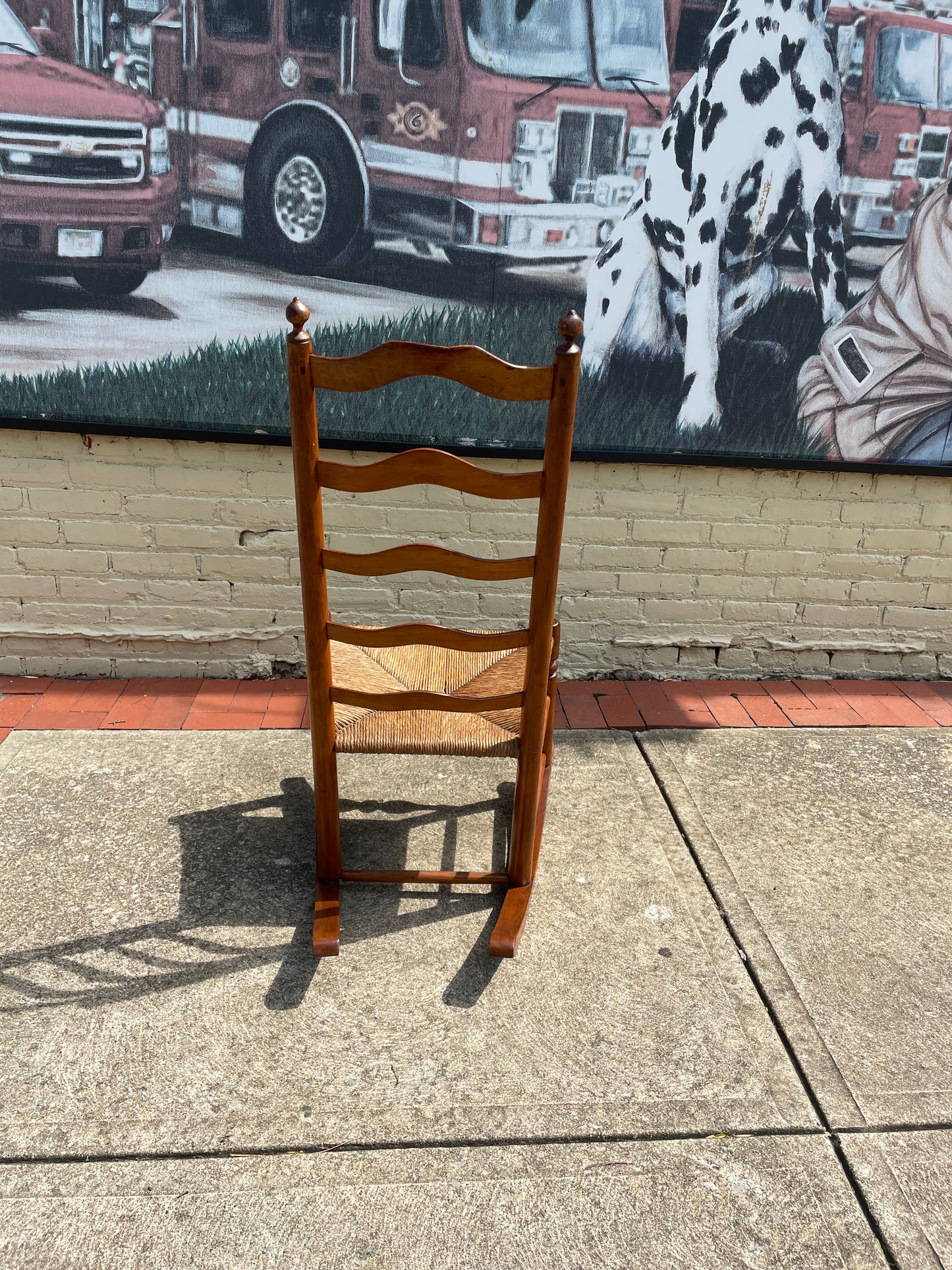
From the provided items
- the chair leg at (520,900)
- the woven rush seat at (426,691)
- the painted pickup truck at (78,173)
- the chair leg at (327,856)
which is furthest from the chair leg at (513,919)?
the painted pickup truck at (78,173)

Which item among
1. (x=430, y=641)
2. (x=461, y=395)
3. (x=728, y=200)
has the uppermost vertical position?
(x=728, y=200)

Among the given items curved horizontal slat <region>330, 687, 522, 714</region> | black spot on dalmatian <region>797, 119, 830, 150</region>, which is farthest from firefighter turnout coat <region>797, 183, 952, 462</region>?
curved horizontal slat <region>330, 687, 522, 714</region>

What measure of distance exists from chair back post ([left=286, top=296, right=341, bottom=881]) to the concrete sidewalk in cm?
24

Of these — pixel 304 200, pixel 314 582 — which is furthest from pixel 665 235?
pixel 314 582

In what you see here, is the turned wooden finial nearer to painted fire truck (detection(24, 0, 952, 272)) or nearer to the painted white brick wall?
painted fire truck (detection(24, 0, 952, 272))

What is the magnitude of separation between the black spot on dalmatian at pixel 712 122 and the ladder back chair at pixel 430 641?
1420 millimetres

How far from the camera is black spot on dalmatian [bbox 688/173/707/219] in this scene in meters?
3.16

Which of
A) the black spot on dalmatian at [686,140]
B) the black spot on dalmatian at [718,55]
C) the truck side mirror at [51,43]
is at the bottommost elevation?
the black spot on dalmatian at [686,140]

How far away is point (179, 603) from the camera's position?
3.51 meters

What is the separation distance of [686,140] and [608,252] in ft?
1.33

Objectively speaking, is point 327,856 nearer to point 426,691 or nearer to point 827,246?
point 426,691

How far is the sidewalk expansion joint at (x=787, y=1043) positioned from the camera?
1717mm

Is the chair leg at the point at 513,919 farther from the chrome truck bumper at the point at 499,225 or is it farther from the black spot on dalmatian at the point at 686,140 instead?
the black spot on dalmatian at the point at 686,140

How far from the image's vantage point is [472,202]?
310 cm
